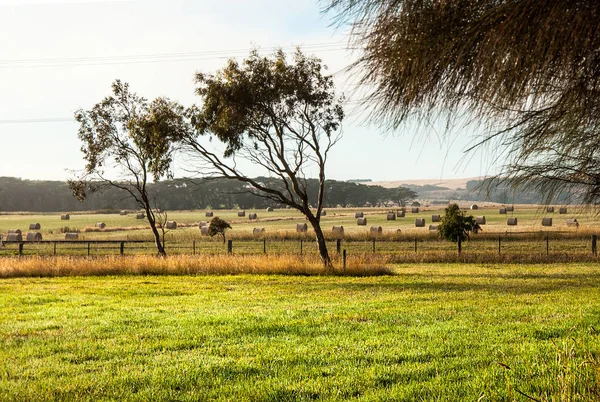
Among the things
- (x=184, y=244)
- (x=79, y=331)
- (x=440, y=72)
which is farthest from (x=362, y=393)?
(x=184, y=244)

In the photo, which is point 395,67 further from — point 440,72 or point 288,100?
point 288,100

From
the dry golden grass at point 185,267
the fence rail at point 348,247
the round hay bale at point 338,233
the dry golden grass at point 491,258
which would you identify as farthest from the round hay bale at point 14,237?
the dry golden grass at point 491,258

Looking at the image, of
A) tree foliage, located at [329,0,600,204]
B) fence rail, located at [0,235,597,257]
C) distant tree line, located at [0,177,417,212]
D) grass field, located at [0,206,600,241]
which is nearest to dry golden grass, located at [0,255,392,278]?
fence rail, located at [0,235,597,257]

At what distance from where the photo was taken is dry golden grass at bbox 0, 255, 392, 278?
23516mm

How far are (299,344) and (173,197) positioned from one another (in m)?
127

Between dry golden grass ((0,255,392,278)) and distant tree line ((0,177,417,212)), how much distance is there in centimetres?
9890

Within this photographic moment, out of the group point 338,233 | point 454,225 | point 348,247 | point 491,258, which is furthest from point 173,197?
point 491,258

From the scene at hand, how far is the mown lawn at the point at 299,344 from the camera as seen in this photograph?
6.73 meters

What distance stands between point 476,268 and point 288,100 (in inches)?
407

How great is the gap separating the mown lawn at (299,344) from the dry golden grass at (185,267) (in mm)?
5831

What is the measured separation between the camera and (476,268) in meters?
26.5

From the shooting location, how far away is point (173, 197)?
13350 centimetres

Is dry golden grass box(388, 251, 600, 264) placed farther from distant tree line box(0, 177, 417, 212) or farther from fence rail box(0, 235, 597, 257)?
distant tree line box(0, 177, 417, 212)

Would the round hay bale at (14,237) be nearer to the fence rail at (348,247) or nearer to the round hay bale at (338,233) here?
the fence rail at (348,247)
